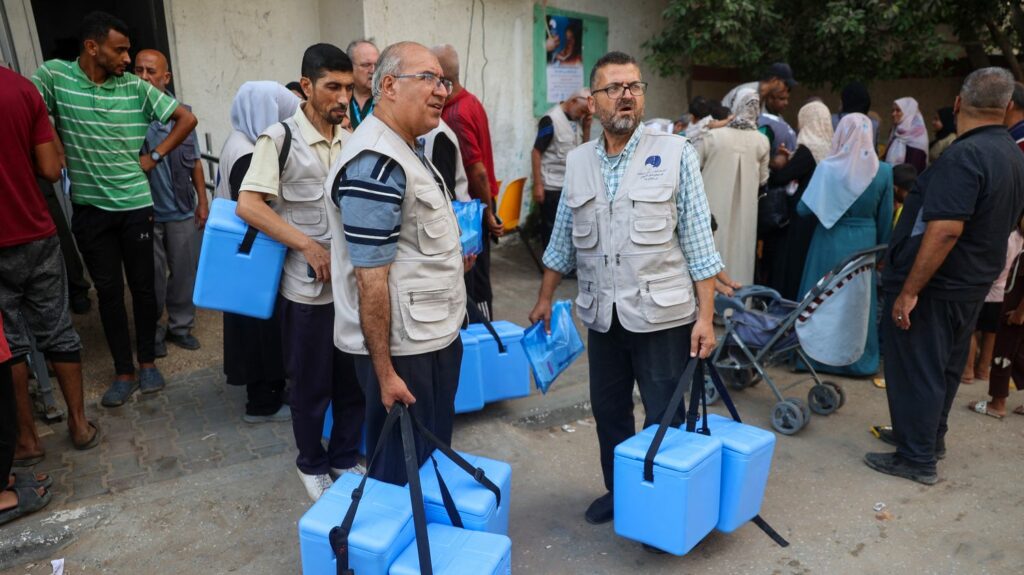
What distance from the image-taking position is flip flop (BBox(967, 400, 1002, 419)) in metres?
4.54

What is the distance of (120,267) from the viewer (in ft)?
14.4

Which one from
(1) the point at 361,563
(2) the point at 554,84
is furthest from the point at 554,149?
(1) the point at 361,563

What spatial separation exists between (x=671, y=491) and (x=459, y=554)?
33.8 inches

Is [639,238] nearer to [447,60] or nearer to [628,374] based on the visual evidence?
[628,374]

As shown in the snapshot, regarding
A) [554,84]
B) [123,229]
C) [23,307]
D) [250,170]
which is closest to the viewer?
[250,170]

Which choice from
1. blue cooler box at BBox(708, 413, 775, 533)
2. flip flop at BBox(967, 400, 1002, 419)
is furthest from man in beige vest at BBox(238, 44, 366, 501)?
flip flop at BBox(967, 400, 1002, 419)

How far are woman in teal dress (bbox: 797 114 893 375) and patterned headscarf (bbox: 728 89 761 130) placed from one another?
2.65 feet

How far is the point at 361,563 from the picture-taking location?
7.28ft

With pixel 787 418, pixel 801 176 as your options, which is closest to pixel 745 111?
pixel 801 176

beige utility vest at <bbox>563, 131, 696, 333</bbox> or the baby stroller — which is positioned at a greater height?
beige utility vest at <bbox>563, 131, 696, 333</bbox>

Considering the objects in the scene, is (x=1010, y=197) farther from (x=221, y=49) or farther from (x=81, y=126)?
(x=221, y=49)

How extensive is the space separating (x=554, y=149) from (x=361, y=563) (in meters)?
5.75

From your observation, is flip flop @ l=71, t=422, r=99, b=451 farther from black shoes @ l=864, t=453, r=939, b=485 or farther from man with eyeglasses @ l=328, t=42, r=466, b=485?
black shoes @ l=864, t=453, r=939, b=485

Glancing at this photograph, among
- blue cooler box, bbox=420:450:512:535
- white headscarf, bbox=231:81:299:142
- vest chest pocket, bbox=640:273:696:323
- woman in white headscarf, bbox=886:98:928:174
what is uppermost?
white headscarf, bbox=231:81:299:142
